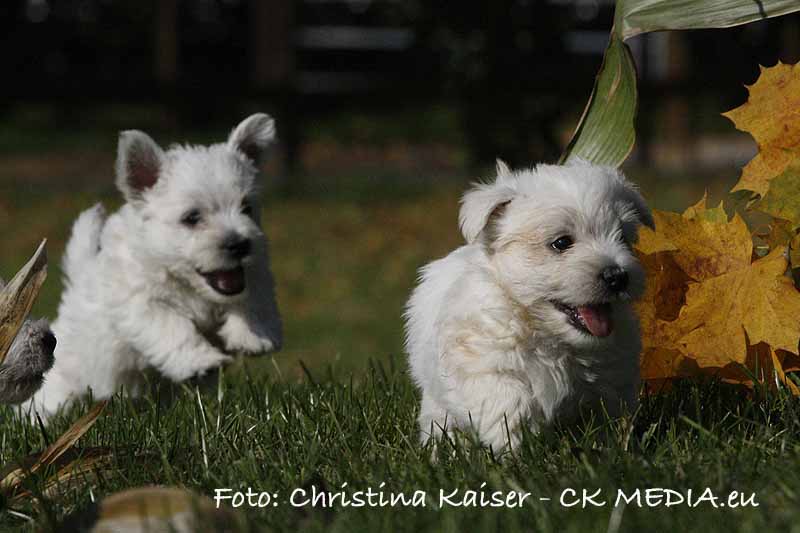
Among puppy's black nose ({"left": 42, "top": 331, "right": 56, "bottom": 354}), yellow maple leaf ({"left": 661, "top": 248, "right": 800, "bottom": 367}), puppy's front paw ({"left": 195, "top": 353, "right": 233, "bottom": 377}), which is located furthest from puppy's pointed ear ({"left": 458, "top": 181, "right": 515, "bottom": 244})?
puppy's front paw ({"left": 195, "top": 353, "right": 233, "bottom": 377})

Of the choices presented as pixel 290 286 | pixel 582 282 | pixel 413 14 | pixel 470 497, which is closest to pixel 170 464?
pixel 470 497

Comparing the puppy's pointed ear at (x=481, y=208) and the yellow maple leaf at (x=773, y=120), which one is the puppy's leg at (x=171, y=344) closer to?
the puppy's pointed ear at (x=481, y=208)

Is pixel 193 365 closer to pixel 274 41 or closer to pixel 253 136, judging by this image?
pixel 253 136

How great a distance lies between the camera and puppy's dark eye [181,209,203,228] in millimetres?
4988

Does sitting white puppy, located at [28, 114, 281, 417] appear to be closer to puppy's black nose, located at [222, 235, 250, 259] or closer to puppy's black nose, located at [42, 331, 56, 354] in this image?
puppy's black nose, located at [222, 235, 250, 259]

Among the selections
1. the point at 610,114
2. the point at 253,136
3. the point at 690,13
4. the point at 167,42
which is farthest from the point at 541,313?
the point at 167,42

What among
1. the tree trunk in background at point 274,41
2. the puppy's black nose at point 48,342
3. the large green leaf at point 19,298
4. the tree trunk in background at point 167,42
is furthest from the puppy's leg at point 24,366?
the tree trunk in background at point 167,42

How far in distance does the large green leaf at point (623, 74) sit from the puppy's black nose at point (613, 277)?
92 cm

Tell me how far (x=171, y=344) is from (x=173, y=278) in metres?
0.38

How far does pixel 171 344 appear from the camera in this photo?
4.75 meters

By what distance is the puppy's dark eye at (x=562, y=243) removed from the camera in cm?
340

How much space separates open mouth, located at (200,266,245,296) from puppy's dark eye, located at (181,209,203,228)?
0.25 meters

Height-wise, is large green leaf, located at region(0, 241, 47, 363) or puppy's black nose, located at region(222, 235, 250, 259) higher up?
large green leaf, located at region(0, 241, 47, 363)

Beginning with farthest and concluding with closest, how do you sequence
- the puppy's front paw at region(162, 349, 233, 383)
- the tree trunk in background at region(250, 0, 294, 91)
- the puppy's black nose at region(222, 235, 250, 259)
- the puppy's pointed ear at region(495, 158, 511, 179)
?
the tree trunk in background at region(250, 0, 294, 91), the puppy's black nose at region(222, 235, 250, 259), the puppy's front paw at region(162, 349, 233, 383), the puppy's pointed ear at region(495, 158, 511, 179)
